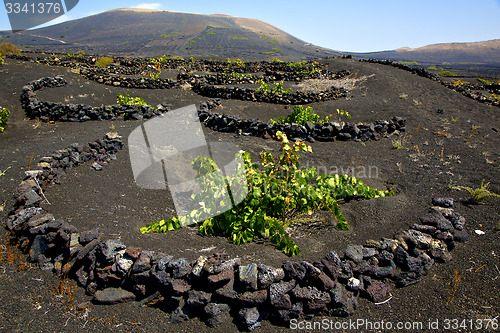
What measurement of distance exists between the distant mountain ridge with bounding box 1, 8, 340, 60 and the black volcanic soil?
49.5 m

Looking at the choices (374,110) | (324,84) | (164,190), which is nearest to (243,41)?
(324,84)

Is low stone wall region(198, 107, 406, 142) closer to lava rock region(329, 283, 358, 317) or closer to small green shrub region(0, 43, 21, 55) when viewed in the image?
lava rock region(329, 283, 358, 317)

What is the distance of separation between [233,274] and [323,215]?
2452 mm

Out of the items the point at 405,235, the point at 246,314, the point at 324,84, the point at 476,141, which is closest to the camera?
the point at 246,314

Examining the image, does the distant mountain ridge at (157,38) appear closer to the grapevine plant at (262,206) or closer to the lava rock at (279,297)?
the grapevine plant at (262,206)

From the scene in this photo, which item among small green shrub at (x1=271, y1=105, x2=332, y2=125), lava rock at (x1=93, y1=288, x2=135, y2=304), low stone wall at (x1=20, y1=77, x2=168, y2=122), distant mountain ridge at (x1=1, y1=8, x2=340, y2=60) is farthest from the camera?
distant mountain ridge at (x1=1, y1=8, x2=340, y2=60)

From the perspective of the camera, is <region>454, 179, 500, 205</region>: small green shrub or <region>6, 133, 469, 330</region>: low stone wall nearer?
<region>6, 133, 469, 330</region>: low stone wall

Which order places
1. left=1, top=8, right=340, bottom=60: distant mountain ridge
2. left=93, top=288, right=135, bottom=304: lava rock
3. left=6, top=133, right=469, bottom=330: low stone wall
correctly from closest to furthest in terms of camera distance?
left=6, top=133, right=469, bottom=330: low stone wall → left=93, top=288, right=135, bottom=304: lava rock → left=1, top=8, right=340, bottom=60: distant mountain ridge

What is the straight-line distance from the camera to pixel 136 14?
127 meters

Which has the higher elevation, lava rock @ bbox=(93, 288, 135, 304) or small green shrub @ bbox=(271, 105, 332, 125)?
small green shrub @ bbox=(271, 105, 332, 125)

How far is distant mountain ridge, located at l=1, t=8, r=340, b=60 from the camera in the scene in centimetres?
6322

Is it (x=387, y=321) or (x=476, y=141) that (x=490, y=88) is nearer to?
(x=476, y=141)

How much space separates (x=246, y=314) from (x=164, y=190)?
3637 millimetres

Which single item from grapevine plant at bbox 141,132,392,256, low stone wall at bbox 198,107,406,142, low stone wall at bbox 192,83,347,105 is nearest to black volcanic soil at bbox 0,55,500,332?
grapevine plant at bbox 141,132,392,256
